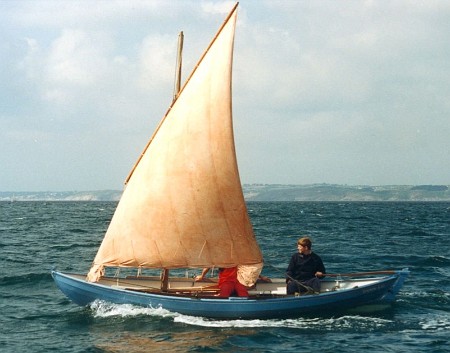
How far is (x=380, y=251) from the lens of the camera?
4338cm

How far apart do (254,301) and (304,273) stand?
205 centimetres

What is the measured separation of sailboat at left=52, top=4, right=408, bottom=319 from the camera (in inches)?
762

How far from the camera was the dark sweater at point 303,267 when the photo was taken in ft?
65.1

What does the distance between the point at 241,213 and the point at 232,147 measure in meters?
2.17

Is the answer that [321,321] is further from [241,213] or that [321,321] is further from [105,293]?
[105,293]

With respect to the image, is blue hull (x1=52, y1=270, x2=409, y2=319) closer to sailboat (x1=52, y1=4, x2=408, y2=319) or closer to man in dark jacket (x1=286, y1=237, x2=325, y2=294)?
sailboat (x1=52, y1=4, x2=408, y2=319)

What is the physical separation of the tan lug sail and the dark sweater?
120cm

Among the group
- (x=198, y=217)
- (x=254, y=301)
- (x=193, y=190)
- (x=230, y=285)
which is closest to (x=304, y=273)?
(x=254, y=301)

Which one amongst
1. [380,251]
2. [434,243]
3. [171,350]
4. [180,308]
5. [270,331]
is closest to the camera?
[171,350]

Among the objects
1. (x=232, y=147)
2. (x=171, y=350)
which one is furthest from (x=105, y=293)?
(x=232, y=147)

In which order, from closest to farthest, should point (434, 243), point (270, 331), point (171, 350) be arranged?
1. point (171, 350)
2. point (270, 331)
3. point (434, 243)

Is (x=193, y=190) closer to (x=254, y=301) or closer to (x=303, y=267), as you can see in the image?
(x=254, y=301)

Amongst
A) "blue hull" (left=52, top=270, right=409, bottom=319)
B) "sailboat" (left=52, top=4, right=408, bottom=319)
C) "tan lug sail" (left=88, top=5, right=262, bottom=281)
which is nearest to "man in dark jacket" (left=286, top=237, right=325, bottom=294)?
"blue hull" (left=52, top=270, right=409, bottom=319)

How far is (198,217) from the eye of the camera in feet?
64.8
